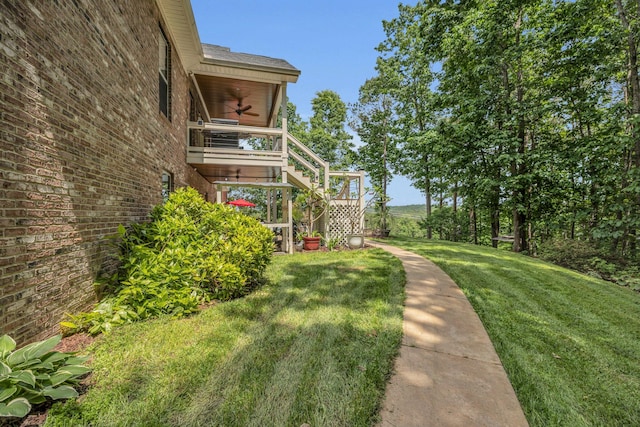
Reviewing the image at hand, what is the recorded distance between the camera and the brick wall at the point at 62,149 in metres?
2.12

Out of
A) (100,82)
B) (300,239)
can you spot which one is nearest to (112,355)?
(100,82)

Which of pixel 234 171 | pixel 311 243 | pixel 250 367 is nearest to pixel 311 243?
pixel 311 243

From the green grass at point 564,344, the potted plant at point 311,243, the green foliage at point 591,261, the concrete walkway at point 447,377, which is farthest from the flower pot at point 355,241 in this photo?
the green foliage at point 591,261

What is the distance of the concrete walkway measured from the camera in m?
1.80

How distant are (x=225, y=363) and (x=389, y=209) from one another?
12.7 meters

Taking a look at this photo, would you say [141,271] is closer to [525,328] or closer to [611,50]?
[525,328]

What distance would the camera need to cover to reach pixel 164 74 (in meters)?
6.19

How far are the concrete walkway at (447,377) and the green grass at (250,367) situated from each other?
0.15m

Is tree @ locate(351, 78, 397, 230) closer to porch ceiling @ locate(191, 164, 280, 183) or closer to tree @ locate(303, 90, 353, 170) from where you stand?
tree @ locate(303, 90, 353, 170)

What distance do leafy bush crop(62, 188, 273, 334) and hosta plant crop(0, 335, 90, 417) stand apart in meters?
0.83

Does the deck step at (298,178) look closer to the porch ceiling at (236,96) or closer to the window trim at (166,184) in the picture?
the porch ceiling at (236,96)

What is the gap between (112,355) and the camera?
242 centimetres

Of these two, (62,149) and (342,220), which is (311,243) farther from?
(62,149)

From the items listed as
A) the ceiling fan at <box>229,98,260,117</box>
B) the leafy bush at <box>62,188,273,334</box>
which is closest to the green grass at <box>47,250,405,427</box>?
the leafy bush at <box>62,188,273,334</box>
